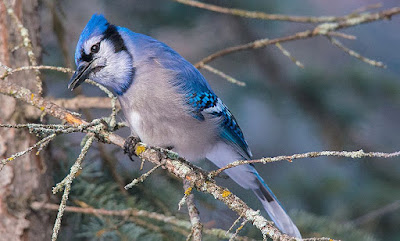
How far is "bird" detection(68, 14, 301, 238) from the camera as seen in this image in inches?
61.0

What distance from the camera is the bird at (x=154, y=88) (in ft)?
5.08

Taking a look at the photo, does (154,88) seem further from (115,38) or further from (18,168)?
(18,168)

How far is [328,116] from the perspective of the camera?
8.00ft

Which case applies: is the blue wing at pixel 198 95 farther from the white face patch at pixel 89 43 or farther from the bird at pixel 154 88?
the white face patch at pixel 89 43

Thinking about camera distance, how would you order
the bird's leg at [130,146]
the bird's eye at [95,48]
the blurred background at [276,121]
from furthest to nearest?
the blurred background at [276,121], the bird's eye at [95,48], the bird's leg at [130,146]

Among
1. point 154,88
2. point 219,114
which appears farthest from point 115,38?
point 219,114

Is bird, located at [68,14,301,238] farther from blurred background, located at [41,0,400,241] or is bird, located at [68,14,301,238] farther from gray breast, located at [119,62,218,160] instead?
blurred background, located at [41,0,400,241]

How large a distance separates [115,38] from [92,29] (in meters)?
0.14

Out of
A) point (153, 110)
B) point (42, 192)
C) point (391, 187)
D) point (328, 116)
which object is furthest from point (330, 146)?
point (42, 192)

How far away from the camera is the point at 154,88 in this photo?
1564mm

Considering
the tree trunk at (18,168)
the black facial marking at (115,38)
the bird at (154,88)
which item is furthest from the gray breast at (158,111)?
the tree trunk at (18,168)

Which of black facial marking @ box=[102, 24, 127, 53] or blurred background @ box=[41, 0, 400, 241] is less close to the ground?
black facial marking @ box=[102, 24, 127, 53]

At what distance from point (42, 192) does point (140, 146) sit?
38 centimetres

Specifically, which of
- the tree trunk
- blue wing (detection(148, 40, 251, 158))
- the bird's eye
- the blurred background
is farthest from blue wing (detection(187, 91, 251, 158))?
the tree trunk
